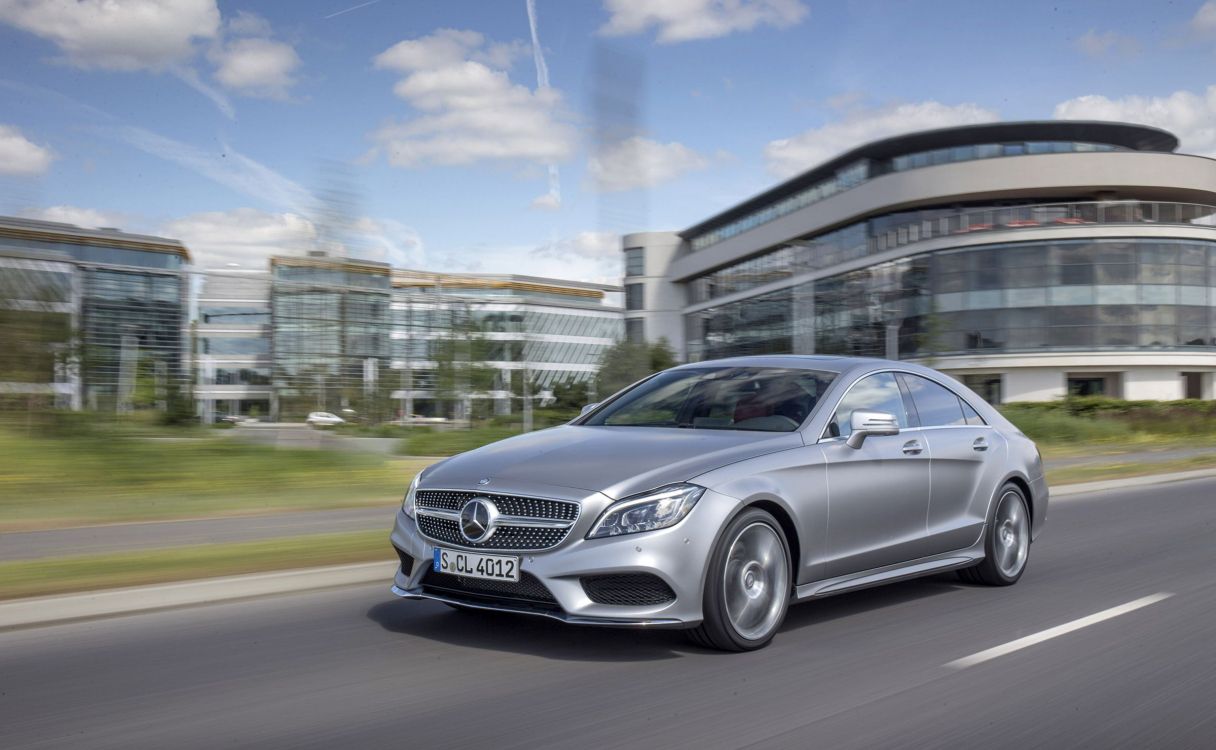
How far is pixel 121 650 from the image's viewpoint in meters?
5.69

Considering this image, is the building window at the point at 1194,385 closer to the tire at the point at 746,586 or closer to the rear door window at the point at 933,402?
the rear door window at the point at 933,402

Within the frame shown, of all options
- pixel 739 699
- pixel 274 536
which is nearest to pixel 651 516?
pixel 739 699

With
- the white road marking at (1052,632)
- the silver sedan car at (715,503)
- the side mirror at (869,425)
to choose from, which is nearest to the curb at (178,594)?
the silver sedan car at (715,503)

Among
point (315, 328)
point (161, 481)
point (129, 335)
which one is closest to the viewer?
point (161, 481)

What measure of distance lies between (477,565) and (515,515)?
297 millimetres

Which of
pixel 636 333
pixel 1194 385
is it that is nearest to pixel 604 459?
pixel 636 333

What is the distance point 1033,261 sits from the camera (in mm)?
61312

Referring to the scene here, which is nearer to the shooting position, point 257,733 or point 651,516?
point 257,733

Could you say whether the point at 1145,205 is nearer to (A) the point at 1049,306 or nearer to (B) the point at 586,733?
(A) the point at 1049,306

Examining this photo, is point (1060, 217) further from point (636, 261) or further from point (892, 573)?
point (892, 573)

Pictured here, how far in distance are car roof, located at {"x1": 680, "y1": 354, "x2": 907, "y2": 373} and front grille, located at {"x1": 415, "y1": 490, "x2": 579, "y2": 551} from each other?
2.09 metres

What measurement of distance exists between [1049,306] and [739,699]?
2412 inches

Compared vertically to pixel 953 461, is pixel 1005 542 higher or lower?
lower

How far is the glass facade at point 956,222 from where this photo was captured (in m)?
61.7
